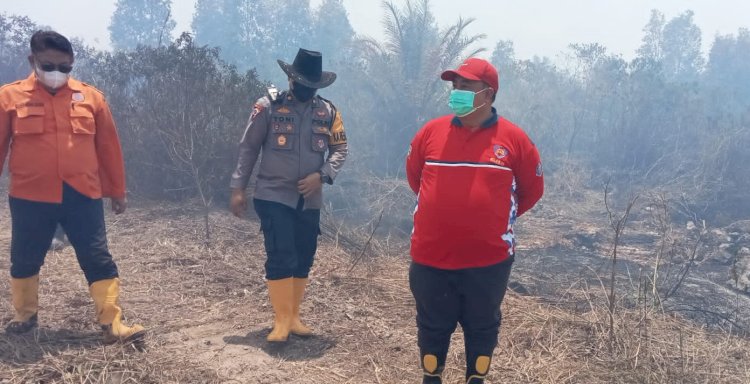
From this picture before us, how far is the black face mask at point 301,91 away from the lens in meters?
3.71

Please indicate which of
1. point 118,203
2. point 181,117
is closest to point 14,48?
point 181,117

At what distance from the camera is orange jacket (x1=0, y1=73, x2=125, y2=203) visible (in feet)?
10.5

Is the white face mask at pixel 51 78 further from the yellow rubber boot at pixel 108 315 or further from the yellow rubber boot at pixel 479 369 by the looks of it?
the yellow rubber boot at pixel 479 369

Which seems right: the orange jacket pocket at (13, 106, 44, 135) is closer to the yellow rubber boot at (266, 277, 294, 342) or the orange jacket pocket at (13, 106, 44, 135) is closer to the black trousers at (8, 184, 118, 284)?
the black trousers at (8, 184, 118, 284)

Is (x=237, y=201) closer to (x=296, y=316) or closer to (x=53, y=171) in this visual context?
(x=296, y=316)

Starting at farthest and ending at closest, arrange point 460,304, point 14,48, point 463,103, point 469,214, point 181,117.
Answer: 1. point 14,48
2. point 181,117
3. point 460,304
4. point 463,103
5. point 469,214

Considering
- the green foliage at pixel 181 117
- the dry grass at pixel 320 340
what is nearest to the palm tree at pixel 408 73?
the green foliage at pixel 181 117

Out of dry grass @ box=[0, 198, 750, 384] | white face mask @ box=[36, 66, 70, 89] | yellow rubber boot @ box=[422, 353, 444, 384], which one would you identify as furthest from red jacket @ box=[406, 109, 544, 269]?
white face mask @ box=[36, 66, 70, 89]

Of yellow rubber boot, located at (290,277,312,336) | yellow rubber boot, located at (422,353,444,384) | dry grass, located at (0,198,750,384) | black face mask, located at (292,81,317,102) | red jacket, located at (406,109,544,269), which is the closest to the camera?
red jacket, located at (406,109,544,269)

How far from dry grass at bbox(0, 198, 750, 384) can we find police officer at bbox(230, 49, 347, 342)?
40 cm

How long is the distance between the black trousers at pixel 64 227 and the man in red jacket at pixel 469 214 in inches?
74.0

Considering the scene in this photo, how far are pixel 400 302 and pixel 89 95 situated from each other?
2.65 meters

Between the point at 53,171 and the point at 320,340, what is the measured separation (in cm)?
189

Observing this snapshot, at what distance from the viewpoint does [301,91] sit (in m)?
3.72
